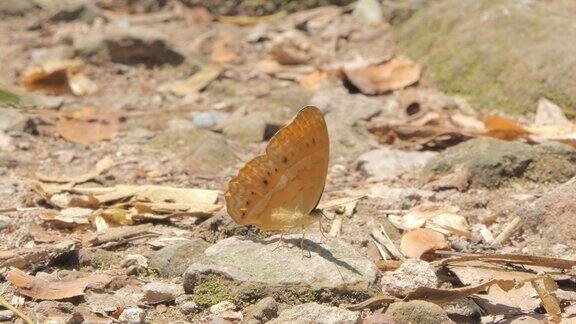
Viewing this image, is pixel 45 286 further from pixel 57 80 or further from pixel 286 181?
pixel 57 80

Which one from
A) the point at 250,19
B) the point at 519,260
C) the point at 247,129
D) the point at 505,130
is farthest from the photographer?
the point at 250,19

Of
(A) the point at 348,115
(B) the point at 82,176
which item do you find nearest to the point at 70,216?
(B) the point at 82,176

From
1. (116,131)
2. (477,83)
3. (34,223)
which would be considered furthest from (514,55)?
(34,223)

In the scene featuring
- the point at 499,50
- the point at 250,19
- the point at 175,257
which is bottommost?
the point at 250,19

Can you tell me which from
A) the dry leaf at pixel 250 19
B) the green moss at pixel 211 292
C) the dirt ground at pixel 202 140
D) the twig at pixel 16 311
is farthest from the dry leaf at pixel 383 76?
the twig at pixel 16 311

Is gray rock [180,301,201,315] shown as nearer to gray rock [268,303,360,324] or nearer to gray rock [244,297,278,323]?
gray rock [244,297,278,323]
